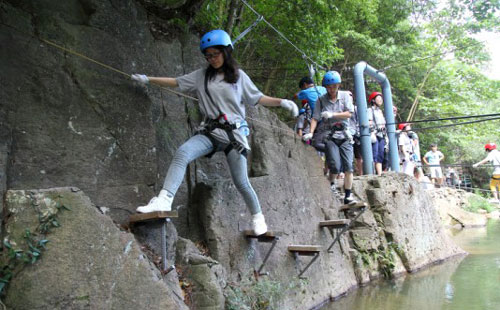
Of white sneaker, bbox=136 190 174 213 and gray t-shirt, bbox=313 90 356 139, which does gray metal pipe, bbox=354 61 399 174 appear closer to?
gray t-shirt, bbox=313 90 356 139

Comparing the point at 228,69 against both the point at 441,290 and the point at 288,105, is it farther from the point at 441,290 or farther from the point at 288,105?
the point at 441,290

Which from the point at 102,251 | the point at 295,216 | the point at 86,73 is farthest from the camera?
the point at 295,216

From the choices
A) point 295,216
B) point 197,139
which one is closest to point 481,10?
point 295,216

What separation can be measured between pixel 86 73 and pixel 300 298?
10.9 feet

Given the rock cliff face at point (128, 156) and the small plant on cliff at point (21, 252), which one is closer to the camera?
the small plant on cliff at point (21, 252)

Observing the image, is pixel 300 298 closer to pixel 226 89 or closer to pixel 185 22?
pixel 226 89

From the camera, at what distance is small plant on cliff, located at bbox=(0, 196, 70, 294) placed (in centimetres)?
261

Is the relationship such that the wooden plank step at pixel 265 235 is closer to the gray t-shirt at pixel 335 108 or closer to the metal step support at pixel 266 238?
the metal step support at pixel 266 238

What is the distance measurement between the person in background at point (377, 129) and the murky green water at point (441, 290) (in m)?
2.27

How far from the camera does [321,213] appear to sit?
6586 millimetres

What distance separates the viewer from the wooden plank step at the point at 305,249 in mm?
5048

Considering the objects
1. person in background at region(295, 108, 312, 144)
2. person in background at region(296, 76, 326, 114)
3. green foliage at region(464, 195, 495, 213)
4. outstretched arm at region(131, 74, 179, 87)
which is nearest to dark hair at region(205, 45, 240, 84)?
outstretched arm at region(131, 74, 179, 87)

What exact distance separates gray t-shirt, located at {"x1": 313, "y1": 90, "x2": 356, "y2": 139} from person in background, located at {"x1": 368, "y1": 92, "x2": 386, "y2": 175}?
2.22 metres

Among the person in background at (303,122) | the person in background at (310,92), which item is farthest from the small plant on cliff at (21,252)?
the person in background at (303,122)
